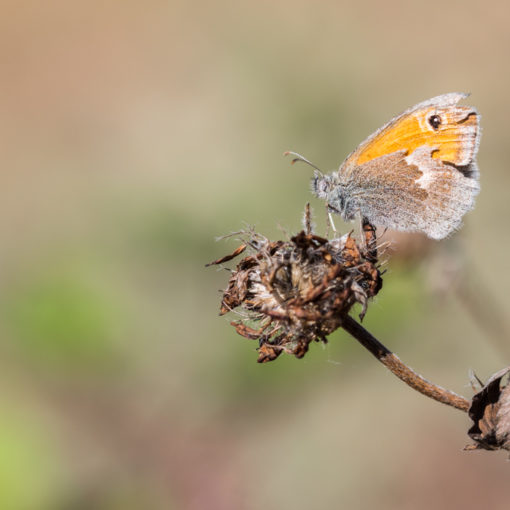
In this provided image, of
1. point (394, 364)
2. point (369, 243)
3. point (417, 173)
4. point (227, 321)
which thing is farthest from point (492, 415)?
point (227, 321)

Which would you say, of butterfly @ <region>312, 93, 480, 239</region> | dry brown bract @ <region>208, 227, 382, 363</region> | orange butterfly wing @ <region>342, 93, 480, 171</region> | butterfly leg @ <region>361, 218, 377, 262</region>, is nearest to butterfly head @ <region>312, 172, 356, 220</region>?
butterfly @ <region>312, 93, 480, 239</region>

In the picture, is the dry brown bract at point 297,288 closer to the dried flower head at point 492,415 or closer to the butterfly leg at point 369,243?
the butterfly leg at point 369,243

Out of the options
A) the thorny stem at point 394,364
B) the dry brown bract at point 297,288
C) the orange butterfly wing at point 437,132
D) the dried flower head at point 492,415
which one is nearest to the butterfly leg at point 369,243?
the dry brown bract at point 297,288

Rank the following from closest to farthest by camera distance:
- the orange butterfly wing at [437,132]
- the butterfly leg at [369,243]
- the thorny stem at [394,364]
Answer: the thorny stem at [394,364]
the butterfly leg at [369,243]
the orange butterfly wing at [437,132]

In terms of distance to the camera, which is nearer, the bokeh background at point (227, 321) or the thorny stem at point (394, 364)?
the thorny stem at point (394, 364)

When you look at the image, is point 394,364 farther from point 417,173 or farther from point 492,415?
point 417,173

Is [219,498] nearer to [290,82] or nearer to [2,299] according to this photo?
[2,299]
